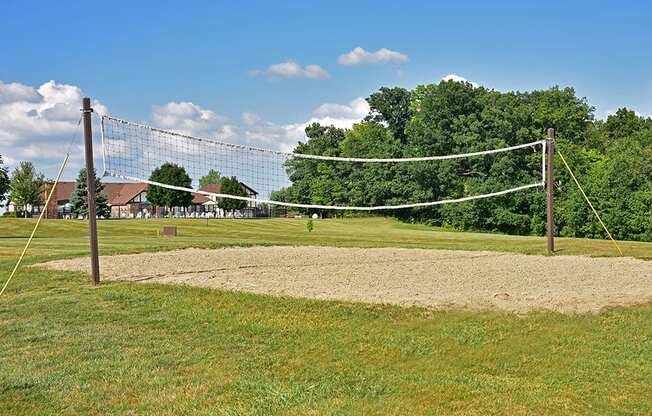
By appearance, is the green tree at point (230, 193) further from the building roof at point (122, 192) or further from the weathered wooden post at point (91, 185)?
the weathered wooden post at point (91, 185)

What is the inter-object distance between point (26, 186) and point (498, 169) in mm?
41387

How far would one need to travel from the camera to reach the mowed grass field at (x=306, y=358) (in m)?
4.59

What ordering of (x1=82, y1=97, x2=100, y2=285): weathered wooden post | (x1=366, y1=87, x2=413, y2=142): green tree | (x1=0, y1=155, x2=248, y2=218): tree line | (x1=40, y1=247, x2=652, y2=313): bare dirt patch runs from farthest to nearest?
(x1=366, y1=87, x2=413, y2=142): green tree
(x1=0, y1=155, x2=248, y2=218): tree line
(x1=82, y1=97, x2=100, y2=285): weathered wooden post
(x1=40, y1=247, x2=652, y2=313): bare dirt patch

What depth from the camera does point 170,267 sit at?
459 inches

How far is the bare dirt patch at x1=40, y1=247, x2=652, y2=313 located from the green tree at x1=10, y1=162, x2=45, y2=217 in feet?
159

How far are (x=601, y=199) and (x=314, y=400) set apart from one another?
137ft

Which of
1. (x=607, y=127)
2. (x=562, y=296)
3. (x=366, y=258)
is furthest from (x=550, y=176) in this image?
(x=607, y=127)

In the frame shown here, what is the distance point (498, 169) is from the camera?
44.1 meters

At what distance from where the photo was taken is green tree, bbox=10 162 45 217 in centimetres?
5709

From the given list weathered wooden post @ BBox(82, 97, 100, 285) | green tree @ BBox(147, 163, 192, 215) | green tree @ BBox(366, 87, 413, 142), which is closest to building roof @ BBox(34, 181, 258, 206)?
green tree @ BBox(147, 163, 192, 215)

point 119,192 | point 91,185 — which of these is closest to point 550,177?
point 91,185

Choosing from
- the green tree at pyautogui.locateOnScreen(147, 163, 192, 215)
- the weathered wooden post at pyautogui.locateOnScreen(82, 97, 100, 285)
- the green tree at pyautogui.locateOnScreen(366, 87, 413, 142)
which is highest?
the green tree at pyautogui.locateOnScreen(366, 87, 413, 142)

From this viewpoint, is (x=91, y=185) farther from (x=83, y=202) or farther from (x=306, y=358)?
(x=83, y=202)

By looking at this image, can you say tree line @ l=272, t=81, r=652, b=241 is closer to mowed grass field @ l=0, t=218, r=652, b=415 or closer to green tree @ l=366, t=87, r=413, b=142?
green tree @ l=366, t=87, r=413, b=142
